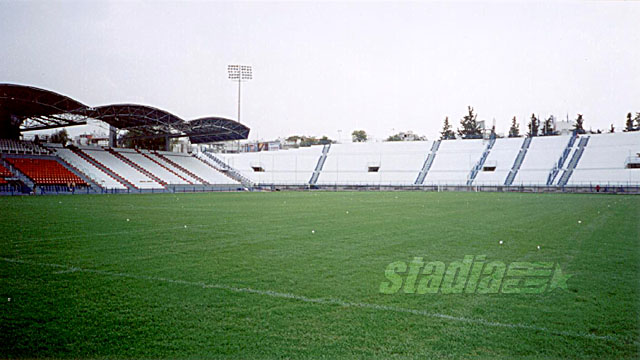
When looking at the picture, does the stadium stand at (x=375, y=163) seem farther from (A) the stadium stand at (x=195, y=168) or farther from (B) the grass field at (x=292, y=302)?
(B) the grass field at (x=292, y=302)

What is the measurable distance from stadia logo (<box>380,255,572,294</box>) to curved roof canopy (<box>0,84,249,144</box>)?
1388 inches

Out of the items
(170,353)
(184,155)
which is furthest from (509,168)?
(170,353)

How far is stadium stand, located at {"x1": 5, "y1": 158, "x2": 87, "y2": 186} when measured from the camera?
115 ft

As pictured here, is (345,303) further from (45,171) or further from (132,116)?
(132,116)

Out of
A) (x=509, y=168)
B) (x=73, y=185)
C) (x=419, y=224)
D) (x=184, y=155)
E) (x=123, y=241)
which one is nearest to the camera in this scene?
(x=123, y=241)

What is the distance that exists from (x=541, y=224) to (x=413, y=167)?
4602 centimetres

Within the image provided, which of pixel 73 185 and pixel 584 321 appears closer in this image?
pixel 584 321

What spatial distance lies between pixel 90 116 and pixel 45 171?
6456mm

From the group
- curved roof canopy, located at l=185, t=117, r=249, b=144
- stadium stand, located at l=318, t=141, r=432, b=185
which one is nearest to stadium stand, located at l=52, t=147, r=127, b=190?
curved roof canopy, located at l=185, t=117, r=249, b=144

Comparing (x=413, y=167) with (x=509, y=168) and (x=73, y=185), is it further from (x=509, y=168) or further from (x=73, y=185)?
(x=73, y=185)

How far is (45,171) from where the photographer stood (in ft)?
120

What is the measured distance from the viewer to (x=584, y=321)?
14.3 feet

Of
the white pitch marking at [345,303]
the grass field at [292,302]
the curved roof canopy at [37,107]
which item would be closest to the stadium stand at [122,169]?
the curved roof canopy at [37,107]

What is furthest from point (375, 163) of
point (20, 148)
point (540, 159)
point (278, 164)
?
point (20, 148)
